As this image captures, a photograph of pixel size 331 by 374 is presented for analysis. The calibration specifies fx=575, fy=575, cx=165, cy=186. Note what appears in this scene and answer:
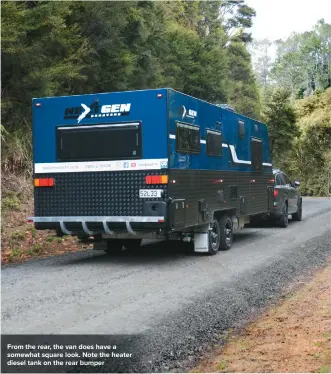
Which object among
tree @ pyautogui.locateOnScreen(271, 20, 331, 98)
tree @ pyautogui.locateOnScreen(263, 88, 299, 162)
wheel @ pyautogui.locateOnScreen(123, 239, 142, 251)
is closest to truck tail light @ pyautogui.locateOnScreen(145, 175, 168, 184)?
wheel @ pyautogui.locateOnScreen(123, 239, 142, 251)

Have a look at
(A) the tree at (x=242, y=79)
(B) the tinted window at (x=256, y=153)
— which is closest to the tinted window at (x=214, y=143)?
(B) the tinted window at (x=256, y=153)

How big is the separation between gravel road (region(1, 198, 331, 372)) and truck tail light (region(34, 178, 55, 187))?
4.97 ft

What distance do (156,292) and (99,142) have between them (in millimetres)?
3488

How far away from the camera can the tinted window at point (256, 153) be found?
1516cm

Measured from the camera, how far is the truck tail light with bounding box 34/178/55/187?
36.2 ft

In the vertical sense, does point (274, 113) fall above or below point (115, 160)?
above

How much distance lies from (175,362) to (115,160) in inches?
220

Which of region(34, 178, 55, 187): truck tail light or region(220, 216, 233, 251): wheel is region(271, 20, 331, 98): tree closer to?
region(220, 216, 233, 251): wheel

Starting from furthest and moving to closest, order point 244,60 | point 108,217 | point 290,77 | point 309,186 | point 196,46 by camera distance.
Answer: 1. point 290,77
2. point 244,60
3. point 309,186
4. point 196,46
5. point 108,217

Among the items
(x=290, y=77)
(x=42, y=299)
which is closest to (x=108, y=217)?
(x=42, y=299)

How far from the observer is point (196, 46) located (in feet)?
107

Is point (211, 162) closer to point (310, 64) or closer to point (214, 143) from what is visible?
point (214, 143)

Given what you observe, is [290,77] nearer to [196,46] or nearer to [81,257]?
[196,46]

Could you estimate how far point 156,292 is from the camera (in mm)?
8336
